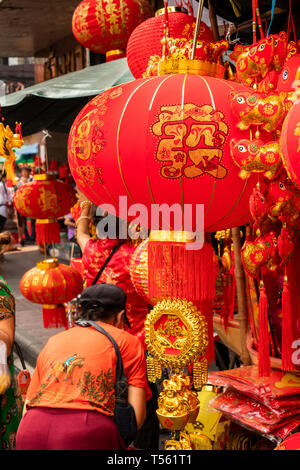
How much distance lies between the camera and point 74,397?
1.86m

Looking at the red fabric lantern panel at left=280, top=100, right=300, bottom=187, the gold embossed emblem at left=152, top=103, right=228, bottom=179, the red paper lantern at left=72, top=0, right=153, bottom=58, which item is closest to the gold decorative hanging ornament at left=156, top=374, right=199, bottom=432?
the gold embossed emblem at left=152, top=103, right=228, bottom=179

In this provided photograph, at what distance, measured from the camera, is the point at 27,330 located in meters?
6.20

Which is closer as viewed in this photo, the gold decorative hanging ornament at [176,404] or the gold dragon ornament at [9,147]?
the gold decorative hanging ornament at [176,404]

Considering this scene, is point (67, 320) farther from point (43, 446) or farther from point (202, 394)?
point (43, 446)

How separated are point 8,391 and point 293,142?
174 centimetres

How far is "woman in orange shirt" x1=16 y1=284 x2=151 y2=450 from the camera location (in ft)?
6.05

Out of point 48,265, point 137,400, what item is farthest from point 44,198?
point 137,400

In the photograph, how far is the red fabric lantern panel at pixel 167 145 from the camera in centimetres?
152

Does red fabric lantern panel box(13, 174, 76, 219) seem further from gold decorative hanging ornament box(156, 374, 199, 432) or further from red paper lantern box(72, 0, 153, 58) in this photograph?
gold decorative hanging ornament box(156, 374, 199, 432)

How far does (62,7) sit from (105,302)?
6.01 m

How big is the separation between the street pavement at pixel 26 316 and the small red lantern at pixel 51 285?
1.65 m

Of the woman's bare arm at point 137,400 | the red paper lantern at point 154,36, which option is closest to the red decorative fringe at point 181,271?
the woman's bare arm at point 137,400

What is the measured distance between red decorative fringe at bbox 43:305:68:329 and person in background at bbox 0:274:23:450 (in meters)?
1.57

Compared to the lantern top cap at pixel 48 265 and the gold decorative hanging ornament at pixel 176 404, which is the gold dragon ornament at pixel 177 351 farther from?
the lantern top cap at pixel 48 265
